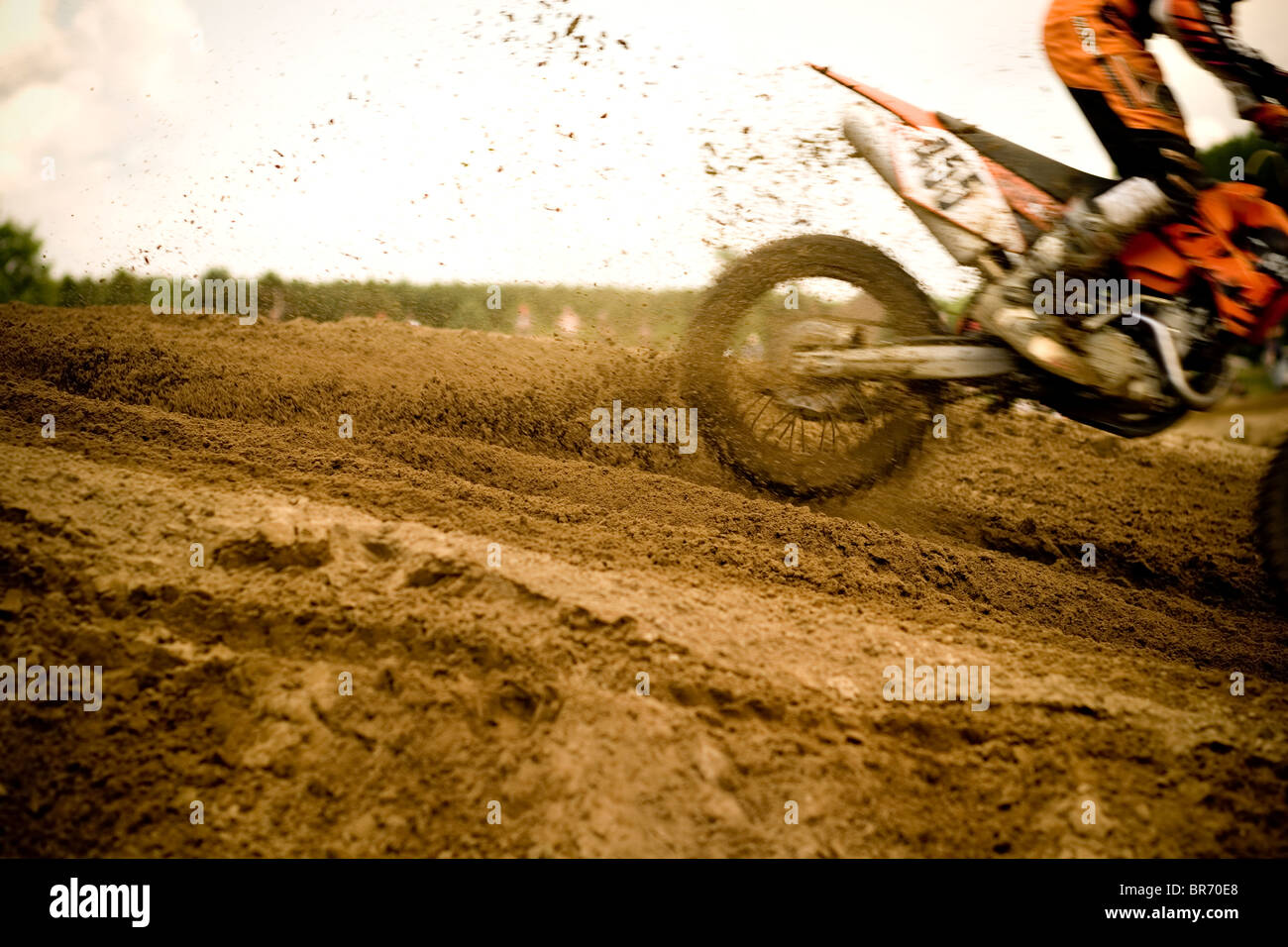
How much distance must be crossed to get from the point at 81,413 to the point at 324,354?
1.43 meters

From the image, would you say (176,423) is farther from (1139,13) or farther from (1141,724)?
(1139,13)

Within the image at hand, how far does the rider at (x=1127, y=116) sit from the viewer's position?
274cm

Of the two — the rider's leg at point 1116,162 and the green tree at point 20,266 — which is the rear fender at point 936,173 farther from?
the green tree at point 20,266

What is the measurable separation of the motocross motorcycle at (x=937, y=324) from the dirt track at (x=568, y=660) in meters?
0.37

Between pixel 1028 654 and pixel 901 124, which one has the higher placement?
pixel 901 124

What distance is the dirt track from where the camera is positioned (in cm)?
164

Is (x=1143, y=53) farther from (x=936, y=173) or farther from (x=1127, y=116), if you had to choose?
(x=936, y=173)

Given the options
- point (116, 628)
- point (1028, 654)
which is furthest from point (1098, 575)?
point (116, 628)

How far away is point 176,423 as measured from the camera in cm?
328

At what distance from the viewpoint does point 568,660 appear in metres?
1.96

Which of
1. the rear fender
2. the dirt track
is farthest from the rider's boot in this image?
the dirt track

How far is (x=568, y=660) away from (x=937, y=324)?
2.51m

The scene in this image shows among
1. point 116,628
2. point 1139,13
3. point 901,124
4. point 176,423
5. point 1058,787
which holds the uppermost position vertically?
point 1139,13

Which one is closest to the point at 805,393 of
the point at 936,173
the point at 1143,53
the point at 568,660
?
the point at 936,173
